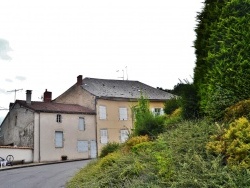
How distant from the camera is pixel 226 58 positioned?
7.93 m

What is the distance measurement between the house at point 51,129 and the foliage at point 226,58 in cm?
2916

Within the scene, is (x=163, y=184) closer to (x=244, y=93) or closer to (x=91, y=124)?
(x=244, y=93)

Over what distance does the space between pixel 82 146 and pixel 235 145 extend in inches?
1370

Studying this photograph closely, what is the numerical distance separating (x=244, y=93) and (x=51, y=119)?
31.5m

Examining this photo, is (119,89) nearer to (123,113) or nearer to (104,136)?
(123,113)

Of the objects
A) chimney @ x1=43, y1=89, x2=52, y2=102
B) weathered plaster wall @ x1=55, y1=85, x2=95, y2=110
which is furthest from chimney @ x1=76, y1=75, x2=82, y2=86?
chimney @ x1=43, y1=89, x2=52, y2=102

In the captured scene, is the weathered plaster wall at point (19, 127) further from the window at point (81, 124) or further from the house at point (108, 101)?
the house at point (108, 101)

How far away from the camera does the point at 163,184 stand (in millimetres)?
5688

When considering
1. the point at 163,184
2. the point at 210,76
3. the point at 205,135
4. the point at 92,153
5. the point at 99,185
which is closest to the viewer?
the point at 163,184

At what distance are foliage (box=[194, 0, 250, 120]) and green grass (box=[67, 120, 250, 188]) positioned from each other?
2.63 ft

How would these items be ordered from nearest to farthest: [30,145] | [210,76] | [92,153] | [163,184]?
[163,184], [210,76], [30,145], [92,153]

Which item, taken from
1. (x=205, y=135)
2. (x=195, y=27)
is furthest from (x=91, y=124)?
(x=205, y=135)

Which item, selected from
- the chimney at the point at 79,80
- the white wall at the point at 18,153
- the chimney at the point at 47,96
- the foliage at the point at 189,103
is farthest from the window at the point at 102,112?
the foliage at the point at 189,103

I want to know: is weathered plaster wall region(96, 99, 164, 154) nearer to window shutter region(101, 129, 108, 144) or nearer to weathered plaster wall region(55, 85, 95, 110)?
window shutter region(101, 129, 108, 144)
